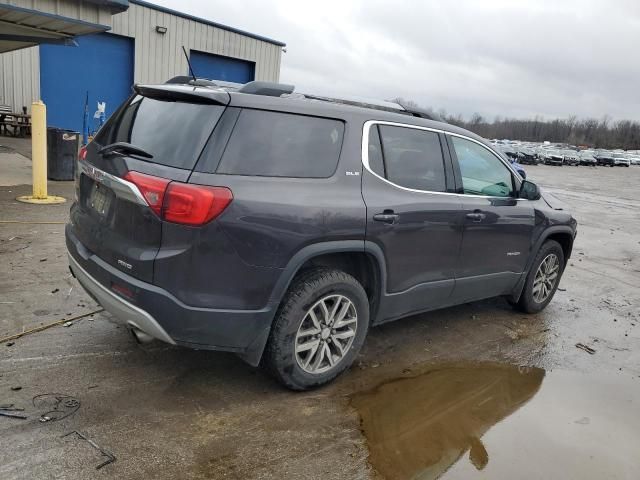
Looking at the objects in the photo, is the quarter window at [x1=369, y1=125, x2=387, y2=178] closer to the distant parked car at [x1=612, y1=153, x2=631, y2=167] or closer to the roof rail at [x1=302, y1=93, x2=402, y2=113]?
the roof rail at [x1=302, y1=93, x2=402, y2=113]

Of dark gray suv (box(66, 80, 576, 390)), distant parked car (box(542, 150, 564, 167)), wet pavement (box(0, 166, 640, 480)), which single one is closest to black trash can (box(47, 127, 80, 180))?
wet pavement (box(0, 166, 640, 480))

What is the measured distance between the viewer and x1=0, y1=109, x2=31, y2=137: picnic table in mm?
16484

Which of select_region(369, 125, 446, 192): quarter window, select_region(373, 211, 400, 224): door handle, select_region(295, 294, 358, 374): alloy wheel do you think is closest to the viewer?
select_region(295, 294, 358, 374): alloy wheel

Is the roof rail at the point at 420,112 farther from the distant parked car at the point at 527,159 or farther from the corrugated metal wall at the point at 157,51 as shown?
the distant parked car at the point at 527,159

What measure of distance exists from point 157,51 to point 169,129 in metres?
17.3

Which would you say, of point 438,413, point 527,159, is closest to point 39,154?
point 438,413

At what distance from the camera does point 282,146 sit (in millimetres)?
3279

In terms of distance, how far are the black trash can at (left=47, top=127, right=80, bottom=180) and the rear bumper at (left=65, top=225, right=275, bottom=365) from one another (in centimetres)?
845

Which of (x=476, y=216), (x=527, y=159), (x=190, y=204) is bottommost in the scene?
(x=527, y=159)

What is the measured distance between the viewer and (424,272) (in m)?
4.10

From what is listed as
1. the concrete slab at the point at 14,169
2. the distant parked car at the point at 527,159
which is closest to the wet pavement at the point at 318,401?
the concrete slab at the point at 14,169

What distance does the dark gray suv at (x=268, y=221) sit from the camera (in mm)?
2986

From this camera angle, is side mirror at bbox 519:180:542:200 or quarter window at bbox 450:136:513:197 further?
side mirror at bbox 519:180:542:200

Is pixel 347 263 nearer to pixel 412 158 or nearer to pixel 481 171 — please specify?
pixel 412 158
